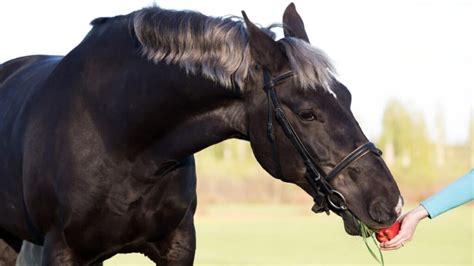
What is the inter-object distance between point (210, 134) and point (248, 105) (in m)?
0.27

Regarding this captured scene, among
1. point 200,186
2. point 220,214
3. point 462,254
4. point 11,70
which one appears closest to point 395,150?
point 200,186

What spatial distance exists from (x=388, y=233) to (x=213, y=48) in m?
1.16

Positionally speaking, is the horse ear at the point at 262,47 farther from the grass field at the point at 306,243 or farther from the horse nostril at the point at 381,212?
the grass field at the point at 306,243

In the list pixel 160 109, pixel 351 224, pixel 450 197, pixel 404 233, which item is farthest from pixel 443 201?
pixel 160 109

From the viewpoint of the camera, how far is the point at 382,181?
3.59 m

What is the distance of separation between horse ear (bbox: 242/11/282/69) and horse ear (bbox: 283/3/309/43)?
0.95 ft

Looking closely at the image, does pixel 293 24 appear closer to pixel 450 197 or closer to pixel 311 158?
pixel 311 158

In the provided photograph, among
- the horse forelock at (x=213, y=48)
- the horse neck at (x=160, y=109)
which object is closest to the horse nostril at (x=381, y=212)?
the horse forelock at (x=213, y=48)

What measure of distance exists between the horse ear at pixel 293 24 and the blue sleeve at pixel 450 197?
97 cm

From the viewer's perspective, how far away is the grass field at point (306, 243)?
1248 cm

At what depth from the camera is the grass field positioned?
12.5 m

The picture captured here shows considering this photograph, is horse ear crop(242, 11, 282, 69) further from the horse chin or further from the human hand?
the human hand

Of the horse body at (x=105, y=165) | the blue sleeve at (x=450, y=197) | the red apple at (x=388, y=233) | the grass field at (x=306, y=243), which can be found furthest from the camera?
the grass field at (x=306, y=243)

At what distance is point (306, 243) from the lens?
53.4 feet
